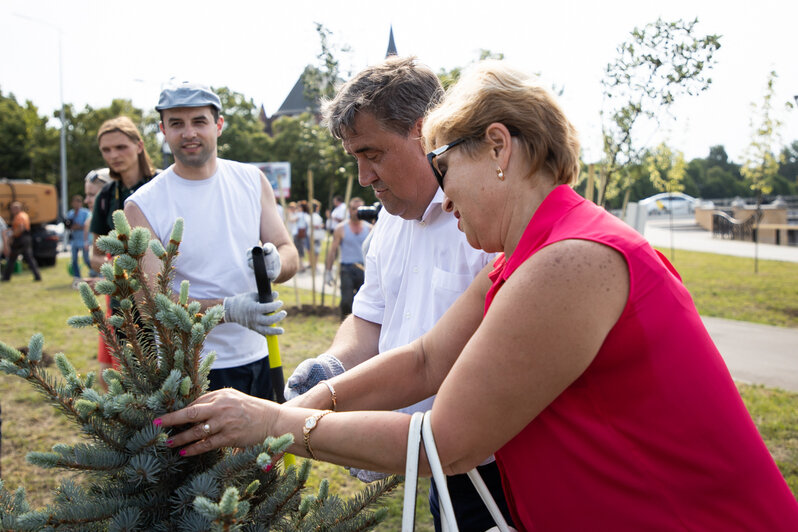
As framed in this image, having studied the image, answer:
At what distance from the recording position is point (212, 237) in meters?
3.32

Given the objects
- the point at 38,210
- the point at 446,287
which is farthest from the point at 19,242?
the point at 446,287

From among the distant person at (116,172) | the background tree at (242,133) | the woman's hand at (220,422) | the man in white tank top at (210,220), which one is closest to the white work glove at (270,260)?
the man in white tank top at (210,220)

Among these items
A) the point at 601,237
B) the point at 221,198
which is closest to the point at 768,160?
the point at 221,198

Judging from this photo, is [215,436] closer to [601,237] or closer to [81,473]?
[81,473]

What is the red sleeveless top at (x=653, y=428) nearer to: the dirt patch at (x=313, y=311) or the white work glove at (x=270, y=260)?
the white work glove at (x=270, y=260)

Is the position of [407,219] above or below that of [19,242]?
above

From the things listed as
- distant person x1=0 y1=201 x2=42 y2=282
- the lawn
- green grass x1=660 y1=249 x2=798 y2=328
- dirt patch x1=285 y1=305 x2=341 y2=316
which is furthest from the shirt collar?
distant person x1=0 y1=201 x2=42 y2=282

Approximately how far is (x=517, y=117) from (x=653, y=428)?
28.8 inches

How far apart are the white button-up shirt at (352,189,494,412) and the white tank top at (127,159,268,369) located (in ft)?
3.45

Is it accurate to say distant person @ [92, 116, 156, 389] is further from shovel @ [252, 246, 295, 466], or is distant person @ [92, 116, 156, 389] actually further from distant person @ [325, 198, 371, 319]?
distant person @ [325, 198, 371, 319]

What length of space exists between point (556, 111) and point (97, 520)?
4.52 feet

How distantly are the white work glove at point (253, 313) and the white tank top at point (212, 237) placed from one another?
34 cm

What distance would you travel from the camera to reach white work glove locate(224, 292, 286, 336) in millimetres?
2919

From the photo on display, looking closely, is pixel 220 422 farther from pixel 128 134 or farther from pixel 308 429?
pixel 128 134
